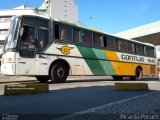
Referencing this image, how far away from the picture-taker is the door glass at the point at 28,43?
13000 mm

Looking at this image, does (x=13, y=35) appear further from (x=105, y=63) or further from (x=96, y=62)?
(x=105, y=63)

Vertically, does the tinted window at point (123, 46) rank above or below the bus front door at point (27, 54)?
above

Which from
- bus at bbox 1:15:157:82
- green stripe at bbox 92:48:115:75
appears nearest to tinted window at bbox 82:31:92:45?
bus at bbox 1:15:157:82

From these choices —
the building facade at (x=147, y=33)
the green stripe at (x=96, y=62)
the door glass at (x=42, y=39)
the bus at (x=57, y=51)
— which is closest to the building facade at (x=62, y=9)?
the building facade at (x=147, y=33)

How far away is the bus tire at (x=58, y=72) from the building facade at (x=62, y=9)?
81.9m

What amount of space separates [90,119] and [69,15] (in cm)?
9991

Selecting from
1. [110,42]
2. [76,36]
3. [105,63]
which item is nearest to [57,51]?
[76,36]

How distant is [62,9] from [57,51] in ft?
291

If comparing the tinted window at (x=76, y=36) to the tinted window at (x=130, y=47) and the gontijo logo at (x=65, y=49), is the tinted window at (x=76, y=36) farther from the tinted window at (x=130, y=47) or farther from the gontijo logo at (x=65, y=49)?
the tinted window at (x=130, y=47)

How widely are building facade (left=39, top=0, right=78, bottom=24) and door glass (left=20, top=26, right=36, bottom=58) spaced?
82839mm

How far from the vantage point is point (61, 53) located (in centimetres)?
1470

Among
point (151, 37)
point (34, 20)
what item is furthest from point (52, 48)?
point (151, 37)

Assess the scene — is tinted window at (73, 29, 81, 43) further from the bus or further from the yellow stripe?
the yellow stripe

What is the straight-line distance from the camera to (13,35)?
13344 mm
